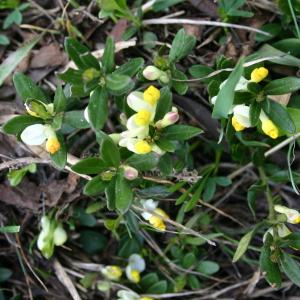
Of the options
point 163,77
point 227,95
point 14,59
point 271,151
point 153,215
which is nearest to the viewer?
point 227,95

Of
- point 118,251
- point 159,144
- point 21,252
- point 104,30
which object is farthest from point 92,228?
point 104,30

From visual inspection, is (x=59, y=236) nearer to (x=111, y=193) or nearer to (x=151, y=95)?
(x=111, y=193)

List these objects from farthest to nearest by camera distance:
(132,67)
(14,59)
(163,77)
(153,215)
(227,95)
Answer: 1. (14,59)
2. (153,215)
3. (163,77)
4. (132,67)
5. (227,95)

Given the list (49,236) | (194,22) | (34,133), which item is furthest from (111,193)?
(194,22)

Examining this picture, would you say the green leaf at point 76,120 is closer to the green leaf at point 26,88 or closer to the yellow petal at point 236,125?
the green leaf at point 26,88

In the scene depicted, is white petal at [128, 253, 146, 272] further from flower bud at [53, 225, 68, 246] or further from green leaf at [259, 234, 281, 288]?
green leaf at [259, 234, 281, 288]

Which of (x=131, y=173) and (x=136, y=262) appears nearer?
(x=131, y=173)

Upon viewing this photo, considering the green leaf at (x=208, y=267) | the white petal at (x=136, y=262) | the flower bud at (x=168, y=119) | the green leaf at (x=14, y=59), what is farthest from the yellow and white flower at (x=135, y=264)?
the green leaf at (x=14, y=59)
